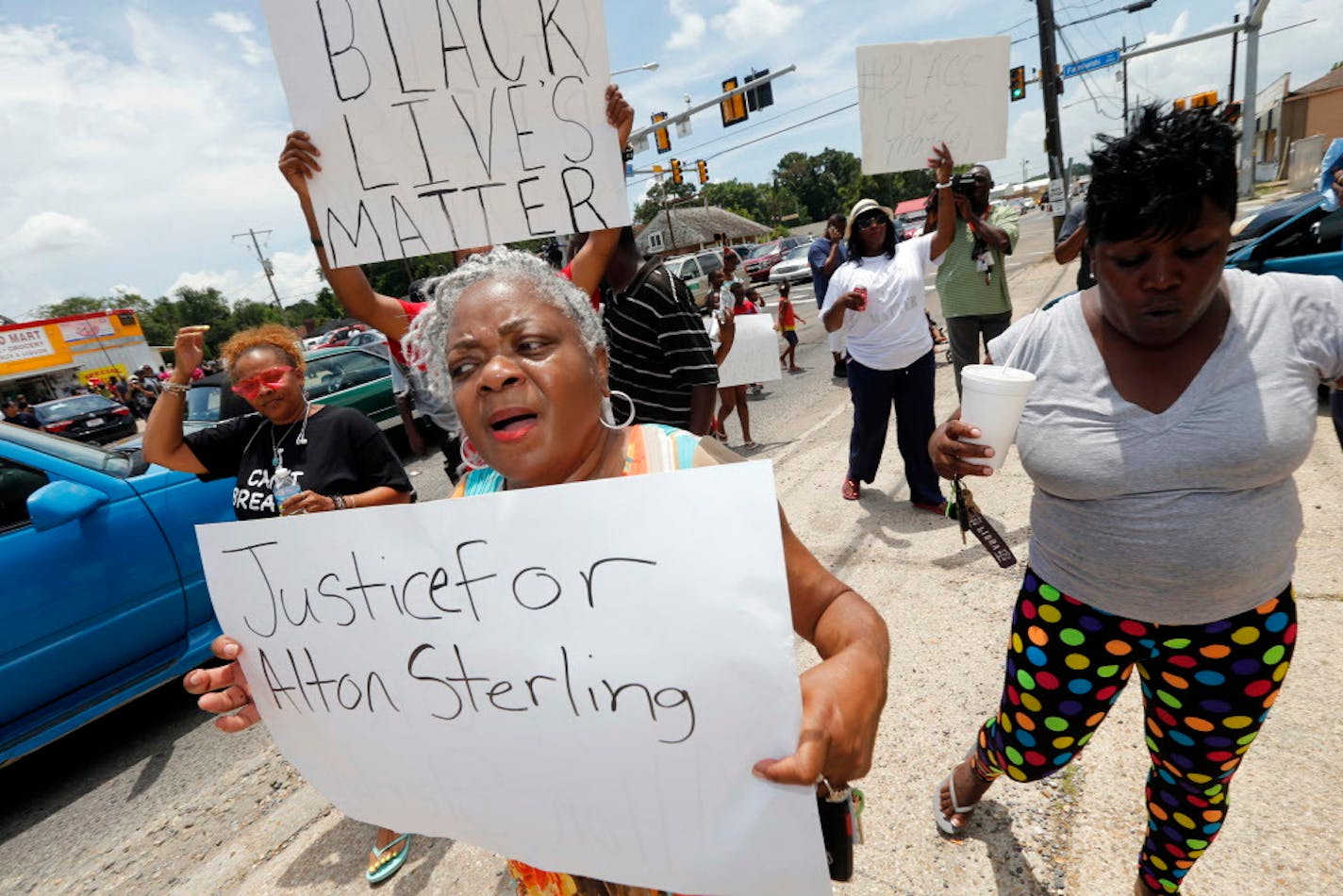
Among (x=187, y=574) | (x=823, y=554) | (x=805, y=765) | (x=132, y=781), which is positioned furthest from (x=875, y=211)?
(x=132, y=781)

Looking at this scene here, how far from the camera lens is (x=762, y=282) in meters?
24.4

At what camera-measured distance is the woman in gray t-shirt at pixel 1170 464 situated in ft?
3.95

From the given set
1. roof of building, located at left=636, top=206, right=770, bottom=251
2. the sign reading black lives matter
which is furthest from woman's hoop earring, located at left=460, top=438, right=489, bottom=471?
roof of building, located at left=636, top=206, right=770, bottom=251

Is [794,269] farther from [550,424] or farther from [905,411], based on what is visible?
[550,424]

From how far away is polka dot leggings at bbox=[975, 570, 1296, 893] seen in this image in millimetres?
1318

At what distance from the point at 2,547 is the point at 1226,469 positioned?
164 inches

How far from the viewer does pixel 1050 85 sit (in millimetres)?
14305

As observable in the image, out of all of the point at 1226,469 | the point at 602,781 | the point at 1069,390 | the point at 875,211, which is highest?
the point at 875,211

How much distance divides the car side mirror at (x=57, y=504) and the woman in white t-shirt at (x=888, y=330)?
378cm

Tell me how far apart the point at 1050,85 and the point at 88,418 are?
2688 centimetres

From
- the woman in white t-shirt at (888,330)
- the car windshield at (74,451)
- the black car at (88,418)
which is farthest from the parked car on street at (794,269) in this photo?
the black car at (88,418)

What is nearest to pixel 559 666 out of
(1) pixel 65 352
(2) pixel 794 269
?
(2) pixel 794 269

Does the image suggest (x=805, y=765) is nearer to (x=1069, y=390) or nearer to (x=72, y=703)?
(x=1069, y=390)

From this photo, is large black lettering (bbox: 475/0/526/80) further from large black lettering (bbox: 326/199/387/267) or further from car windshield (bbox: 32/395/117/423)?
car windshield (bbox: 32/395/117/423)
